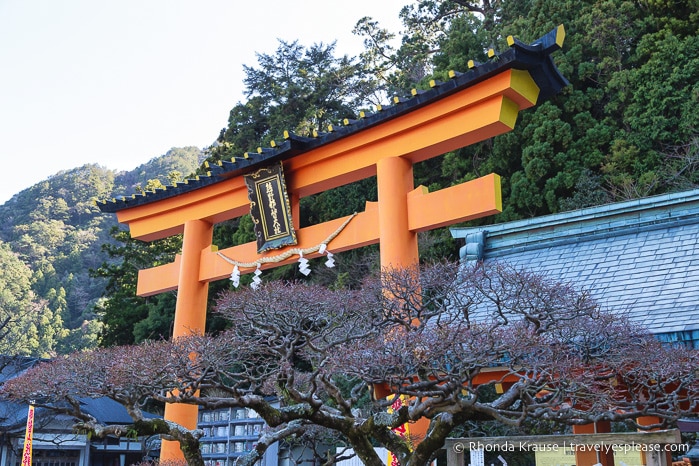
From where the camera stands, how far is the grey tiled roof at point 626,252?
24.8ft

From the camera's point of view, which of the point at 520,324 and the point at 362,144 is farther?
the point at 362,144

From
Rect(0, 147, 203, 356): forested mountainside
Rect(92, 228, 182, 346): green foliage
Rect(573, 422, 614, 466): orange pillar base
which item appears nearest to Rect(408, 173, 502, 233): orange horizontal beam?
Rect(573, 422, 614, 466): orange pillar base

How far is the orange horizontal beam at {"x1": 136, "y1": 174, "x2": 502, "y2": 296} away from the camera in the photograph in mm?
9164

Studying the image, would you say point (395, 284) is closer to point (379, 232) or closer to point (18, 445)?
point (379, 232)

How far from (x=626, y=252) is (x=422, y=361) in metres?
4.12

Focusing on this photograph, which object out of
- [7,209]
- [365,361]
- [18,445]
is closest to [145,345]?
[365,361]

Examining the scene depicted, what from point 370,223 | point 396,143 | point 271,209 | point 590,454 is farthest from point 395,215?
point 590,454

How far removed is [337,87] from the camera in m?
27.6

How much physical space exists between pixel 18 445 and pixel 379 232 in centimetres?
1155

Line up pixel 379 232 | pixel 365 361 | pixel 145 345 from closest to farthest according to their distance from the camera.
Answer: pixel 365 361, pixel 145 345, pixel 379 232

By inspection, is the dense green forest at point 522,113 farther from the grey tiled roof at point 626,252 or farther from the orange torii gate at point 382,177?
the grey tiled roof at point 626,252

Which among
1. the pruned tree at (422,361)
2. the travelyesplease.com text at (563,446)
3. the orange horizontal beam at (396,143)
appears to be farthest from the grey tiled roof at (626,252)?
the travelyesplease.com text at (563,446)

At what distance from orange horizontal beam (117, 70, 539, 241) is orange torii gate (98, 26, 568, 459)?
2cm

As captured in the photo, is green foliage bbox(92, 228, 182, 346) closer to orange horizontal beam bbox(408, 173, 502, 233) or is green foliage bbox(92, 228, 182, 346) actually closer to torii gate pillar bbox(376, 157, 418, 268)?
torii gate pillar bbox(376, 157, 418, 268)
